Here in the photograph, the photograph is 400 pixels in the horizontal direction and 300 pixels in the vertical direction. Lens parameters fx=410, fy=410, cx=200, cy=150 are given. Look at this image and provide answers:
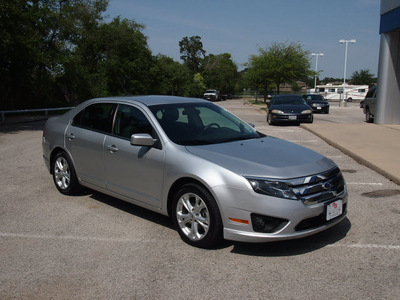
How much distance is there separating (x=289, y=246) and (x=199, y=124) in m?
1.91

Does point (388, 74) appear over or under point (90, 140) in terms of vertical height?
over

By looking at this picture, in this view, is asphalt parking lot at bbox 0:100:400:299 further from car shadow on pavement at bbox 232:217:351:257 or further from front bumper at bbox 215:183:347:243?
front bumper at bbox 215:183:347:243

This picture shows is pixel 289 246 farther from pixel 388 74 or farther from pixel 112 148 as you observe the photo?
pixel 388 74

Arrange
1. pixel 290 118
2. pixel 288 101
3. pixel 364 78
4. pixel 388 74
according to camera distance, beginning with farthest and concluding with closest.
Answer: pixel 364 78
pixel 288 101
pixel 290 118
pixel 388 74

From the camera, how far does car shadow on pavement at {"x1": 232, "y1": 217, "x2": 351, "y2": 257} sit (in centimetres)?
421

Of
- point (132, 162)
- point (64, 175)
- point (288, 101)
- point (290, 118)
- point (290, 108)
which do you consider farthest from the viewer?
point (288, 101)

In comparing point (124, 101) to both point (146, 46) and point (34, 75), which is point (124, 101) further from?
point (146, 46)

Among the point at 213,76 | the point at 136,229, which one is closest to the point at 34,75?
the point at 136,229

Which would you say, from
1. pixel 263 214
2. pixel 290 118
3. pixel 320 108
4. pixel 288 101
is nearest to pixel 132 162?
pixel 263 214

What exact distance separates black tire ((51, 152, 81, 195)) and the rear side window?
0.60 meters

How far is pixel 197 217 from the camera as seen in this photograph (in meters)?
4.28

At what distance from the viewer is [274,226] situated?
3.96 metres

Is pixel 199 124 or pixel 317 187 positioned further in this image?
pixel 199 124

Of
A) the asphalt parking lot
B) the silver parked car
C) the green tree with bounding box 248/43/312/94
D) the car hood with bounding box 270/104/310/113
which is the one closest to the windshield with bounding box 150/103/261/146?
the silver parked car
